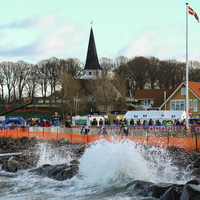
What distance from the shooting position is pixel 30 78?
84.2 metres

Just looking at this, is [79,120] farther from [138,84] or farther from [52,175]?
[138,84]

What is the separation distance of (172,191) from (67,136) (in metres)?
18.4

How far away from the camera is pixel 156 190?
11055 mm

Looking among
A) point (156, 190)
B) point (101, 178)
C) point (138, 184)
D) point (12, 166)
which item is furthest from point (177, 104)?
point (156, 190)

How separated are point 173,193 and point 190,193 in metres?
0.77

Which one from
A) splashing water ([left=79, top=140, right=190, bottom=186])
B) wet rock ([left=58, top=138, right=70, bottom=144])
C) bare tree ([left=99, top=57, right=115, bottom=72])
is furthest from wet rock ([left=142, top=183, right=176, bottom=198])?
bare tree ([left=99, top=57, right=115, bottom=72])

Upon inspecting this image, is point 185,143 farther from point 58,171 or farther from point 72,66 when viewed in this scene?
point 72,66

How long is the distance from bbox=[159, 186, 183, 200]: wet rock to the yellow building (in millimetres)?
42895

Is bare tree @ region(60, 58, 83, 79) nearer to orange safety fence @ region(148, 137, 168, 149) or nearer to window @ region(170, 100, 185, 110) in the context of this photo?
window @ region(170, 100, 185, 110)

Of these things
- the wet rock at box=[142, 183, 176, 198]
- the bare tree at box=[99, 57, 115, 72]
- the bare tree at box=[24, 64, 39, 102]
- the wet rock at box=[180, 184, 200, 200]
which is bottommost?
the wet rock at box=[142, 183, 176, 198]

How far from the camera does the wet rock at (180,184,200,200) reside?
9414mm

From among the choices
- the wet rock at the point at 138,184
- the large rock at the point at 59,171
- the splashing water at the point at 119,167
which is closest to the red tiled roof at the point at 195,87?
the splashing water at the point at 119,167

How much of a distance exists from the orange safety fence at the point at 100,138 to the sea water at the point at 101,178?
2426mm

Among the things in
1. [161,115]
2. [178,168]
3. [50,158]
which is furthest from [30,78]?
[178,168]
